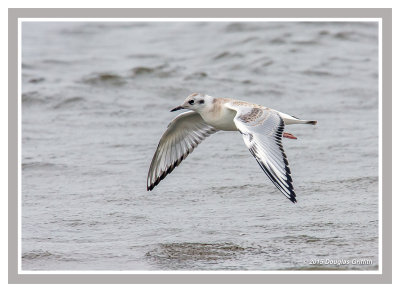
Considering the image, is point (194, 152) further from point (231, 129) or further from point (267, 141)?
point (267, 141)

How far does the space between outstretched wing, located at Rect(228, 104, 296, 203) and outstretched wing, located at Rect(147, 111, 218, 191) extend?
0.96m

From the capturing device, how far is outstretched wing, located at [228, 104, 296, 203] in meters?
7.00

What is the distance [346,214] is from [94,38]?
32.5ft

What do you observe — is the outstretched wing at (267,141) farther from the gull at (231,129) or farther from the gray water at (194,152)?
the gray water at (194,152)

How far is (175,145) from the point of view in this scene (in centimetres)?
898

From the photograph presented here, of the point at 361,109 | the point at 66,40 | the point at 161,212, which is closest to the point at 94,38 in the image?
the point at 66,40

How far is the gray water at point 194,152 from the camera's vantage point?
7.66 meters

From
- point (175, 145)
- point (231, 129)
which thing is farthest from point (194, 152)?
point (231, 129)

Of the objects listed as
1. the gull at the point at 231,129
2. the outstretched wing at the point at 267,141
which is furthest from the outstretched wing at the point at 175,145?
the outstretched wing at the point at 267,141

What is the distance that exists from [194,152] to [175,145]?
1895mm

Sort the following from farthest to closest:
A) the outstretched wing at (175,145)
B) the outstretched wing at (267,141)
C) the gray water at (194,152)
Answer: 1. the outstretched wing at (175,145)
2. the gray water at (194,152)
3. the outstretched wing at (267,141)

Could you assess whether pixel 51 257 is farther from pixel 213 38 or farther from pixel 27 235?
pixel 213 38

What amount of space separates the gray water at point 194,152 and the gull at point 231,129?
543mm
